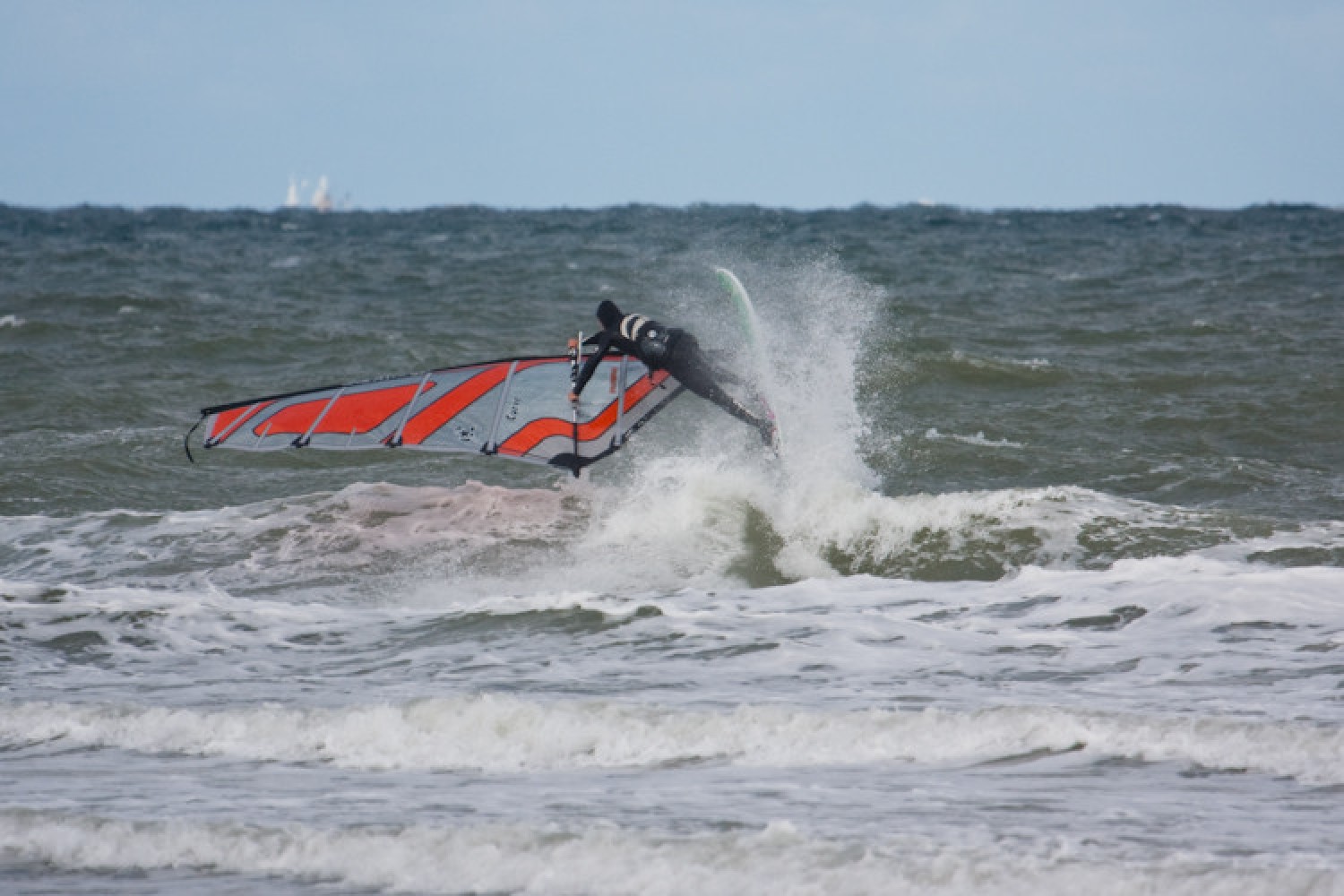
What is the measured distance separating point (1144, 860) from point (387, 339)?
15.1m

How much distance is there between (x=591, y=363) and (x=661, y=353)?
0.48 meters

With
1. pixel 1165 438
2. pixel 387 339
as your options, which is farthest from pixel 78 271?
pixel 1165 438

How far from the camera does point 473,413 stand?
932cm

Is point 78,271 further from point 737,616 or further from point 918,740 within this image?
point 918,740

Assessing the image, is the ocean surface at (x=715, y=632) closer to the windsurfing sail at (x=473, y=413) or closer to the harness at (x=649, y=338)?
the windsurfing sail at (x=473, y=413)

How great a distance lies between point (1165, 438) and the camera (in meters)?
11.7

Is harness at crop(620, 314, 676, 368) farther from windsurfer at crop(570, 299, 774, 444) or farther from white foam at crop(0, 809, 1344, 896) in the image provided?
→ white foam at crop(0, 809, 1344, 896)

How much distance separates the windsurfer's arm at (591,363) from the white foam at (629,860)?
502 centimetres

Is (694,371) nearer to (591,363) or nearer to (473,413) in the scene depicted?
(591,363)

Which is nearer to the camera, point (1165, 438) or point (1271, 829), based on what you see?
point (1271, 829)

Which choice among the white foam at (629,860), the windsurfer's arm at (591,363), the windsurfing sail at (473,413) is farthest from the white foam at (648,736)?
the windsurfing sail at (473,413)

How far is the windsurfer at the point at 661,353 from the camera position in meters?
8.78

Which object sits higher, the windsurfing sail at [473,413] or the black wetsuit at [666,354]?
the black wetsuit at [666,354]

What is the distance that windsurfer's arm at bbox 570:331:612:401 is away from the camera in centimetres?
878
